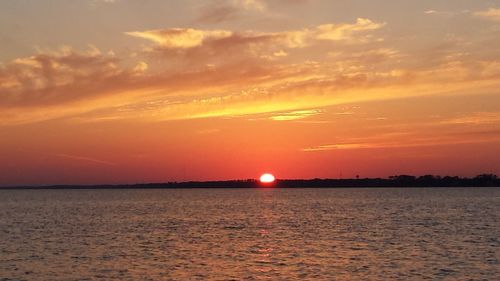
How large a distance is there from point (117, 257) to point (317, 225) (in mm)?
43543

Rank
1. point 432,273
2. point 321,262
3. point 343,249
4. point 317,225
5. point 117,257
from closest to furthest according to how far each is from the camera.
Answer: point 432,273 → point 321,262 → point 117,257 → point 343,249 → point 317,225

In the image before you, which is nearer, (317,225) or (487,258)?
(487,258)

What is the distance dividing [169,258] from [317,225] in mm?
42091

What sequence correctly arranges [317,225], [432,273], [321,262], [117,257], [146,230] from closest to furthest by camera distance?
[432,273], [321,262], [117,257], [146,230], [317,225]

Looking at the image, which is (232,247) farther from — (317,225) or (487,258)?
(317,225)

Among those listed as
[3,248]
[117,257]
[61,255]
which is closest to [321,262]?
[117,257]

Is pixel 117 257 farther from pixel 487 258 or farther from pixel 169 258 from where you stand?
pixel 487 258

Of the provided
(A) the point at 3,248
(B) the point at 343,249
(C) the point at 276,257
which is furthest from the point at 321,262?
(A) the point at 3,248

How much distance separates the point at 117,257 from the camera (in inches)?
2250

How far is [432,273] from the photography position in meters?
47.0

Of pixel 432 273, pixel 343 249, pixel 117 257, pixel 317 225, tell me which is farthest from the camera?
pixel 317 225

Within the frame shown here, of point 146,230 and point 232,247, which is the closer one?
point 232,247

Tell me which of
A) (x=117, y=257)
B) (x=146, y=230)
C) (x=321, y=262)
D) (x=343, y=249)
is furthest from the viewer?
(x=146, y=230)

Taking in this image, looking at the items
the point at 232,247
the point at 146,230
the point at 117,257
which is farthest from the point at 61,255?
the point at 146,230
